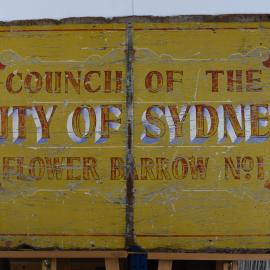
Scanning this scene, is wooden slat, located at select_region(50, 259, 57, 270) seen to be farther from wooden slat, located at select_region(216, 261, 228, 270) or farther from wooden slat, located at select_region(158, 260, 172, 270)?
wooden slat, located at select_region(216, 261, 228, 270)

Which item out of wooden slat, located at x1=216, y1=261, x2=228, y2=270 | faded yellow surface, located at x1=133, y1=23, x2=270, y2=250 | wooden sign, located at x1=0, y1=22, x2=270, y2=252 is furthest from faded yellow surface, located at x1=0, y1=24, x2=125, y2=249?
wooden slat, located at x1=216, y1=261, x2=228, y2=270

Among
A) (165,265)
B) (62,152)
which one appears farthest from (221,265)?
(62,152)

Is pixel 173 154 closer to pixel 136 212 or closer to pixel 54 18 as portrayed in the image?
pixel 136 212

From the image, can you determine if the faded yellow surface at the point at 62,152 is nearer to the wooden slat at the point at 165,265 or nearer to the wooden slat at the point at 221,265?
the wooden slat at the point at 165,265

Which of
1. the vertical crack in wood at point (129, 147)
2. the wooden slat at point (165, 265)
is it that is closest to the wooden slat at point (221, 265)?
the wooden slat at point (165, 265)

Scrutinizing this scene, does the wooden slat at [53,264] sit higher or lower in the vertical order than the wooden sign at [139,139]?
lower

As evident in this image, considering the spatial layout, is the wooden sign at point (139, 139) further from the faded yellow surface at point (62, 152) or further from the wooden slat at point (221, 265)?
the wooden slat at point (221, 265)

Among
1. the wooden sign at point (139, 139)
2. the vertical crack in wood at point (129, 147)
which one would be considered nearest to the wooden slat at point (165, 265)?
the wooden sign at point (139, 139)

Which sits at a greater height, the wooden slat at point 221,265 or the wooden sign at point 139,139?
the wooden sign at point 139,139

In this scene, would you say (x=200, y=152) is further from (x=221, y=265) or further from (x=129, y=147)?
(x=221, y=265)

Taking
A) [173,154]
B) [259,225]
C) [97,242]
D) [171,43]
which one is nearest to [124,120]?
[173,154]

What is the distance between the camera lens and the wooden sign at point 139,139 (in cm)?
293

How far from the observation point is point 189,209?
115 inches

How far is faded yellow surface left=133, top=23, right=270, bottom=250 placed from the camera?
291 cm
